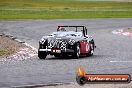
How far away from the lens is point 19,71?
17.3 metres

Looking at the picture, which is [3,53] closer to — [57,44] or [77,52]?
[57,44]

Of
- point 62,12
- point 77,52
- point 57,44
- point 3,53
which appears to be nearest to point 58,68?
point 57,44

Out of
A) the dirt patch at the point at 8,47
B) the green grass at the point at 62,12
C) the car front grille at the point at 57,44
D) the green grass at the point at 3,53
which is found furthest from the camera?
the green grass at the point at 62,12

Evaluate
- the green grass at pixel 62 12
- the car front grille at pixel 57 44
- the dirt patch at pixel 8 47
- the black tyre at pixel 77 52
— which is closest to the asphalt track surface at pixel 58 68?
the black tyre at pixel 77 52

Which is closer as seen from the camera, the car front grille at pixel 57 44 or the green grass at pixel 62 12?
the car front grille at pixel 57 44

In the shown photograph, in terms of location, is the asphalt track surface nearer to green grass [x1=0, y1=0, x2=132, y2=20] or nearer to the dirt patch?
the dirt patch

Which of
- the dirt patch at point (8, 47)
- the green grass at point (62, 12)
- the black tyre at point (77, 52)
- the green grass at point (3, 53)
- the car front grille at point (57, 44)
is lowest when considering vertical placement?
the green grass at point (62, 12)

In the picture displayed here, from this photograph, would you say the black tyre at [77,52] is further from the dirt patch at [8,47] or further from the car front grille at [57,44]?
the dirt patch at [8,47]

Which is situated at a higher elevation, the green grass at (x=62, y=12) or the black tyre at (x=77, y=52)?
the black tyre at (x=77, y=52)

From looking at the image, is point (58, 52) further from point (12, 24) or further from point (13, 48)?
point (12, 24)

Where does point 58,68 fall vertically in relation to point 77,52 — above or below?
above

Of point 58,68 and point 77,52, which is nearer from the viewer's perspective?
point 58,68

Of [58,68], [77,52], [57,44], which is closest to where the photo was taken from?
[58,68]

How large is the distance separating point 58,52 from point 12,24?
93.1 ft
